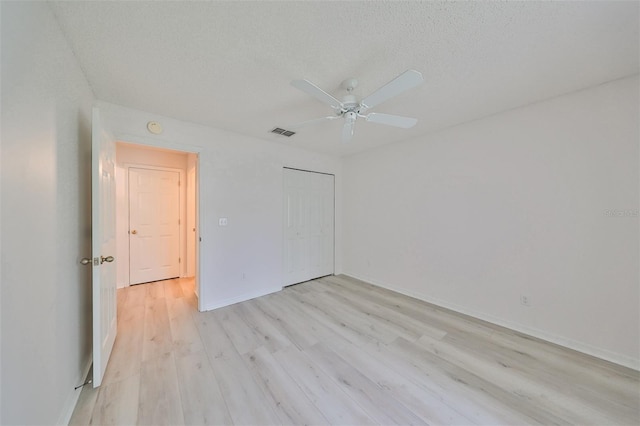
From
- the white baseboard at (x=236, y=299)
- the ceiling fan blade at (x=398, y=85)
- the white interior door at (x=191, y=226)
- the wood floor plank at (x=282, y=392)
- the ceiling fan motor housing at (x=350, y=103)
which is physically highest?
the ceiling fan motor housing at (x=350, y=103)

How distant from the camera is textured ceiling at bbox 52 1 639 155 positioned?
127cm

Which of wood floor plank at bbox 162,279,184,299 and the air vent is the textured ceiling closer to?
the air vent

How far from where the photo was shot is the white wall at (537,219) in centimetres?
191

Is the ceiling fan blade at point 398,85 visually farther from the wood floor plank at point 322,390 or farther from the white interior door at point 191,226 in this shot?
the white interior door at point 191,226

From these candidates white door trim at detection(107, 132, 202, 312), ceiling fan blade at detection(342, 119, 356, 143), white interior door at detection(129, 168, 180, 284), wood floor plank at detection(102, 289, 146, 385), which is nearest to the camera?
wood floor plank at detection(102, 289, 146, 385)

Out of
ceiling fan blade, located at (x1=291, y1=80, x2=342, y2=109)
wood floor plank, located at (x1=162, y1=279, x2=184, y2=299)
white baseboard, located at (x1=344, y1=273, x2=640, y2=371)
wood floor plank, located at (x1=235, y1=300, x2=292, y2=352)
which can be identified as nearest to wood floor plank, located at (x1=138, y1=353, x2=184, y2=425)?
wood floor plank, located at (x1=235, y1=300, x2=292, y2=352)

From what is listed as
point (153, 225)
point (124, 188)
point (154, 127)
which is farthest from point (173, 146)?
point (153, 225)

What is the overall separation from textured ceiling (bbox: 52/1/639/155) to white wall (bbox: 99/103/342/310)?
1.18ft

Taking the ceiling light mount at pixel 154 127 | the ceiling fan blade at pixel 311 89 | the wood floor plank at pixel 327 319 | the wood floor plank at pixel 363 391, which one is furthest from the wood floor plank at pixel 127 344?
the ceiling fan blade at pixel 311 89

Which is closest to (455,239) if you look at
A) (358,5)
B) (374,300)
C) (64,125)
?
(374,300)

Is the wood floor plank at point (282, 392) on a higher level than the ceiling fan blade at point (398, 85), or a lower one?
lower

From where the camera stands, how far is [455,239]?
115 inches

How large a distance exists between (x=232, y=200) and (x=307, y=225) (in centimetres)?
144

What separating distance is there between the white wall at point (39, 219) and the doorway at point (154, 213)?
2.14m
